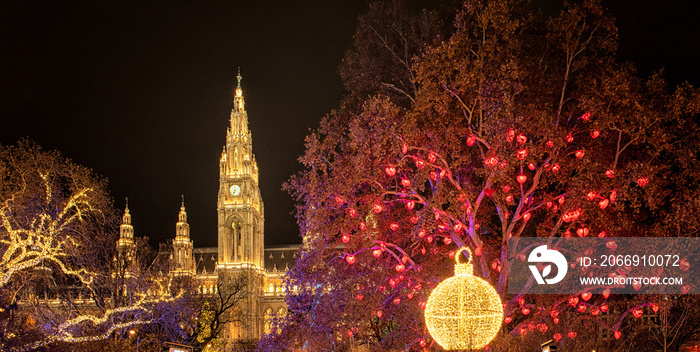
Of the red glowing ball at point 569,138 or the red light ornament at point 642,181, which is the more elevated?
the red glowing ball at point 569,138

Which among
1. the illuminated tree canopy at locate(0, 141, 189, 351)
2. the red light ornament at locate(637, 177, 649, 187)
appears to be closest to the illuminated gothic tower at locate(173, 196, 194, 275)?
the illuminated tree canopy at locate(0, 141, 189, 351)

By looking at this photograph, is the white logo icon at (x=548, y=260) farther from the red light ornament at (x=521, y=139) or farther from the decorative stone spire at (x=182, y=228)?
the decorative stone spire at (x=182, y=228)

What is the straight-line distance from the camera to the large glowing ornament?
12.6 m

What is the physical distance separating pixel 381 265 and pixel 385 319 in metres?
2.21

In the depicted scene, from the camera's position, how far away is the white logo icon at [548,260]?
16.3 m

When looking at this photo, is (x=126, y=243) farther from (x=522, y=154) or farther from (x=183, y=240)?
(x=183, y=240)

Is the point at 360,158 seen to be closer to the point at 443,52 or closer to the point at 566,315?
the point at 443,52

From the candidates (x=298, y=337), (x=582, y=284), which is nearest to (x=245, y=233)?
(x=298, y=337)

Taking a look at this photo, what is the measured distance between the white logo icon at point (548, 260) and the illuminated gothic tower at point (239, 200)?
6821 cm

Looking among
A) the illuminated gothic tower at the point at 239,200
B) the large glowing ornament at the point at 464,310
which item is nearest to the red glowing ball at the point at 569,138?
the large glowing ornament at the point at 464,310

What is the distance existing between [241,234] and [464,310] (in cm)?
7268

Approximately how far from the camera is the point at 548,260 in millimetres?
16641

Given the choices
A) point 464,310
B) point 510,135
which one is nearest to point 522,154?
point 510,135

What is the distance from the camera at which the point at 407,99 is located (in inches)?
728
